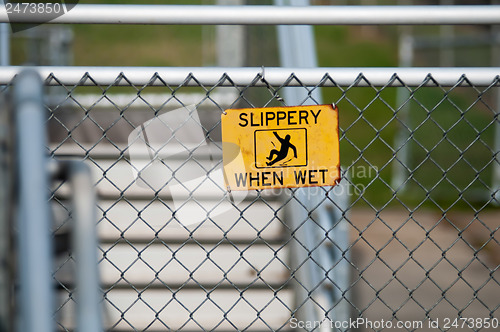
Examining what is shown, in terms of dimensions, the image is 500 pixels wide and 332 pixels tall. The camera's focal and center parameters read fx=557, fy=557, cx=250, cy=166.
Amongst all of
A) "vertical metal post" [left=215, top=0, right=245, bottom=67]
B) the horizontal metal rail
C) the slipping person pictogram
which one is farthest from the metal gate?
"vertical metal post" [left=215, top=0, right=245, bottom=67]

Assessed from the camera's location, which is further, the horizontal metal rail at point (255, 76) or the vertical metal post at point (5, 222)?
the horizontal metal rail at point (255, 76)

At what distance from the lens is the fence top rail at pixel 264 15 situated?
1.91m

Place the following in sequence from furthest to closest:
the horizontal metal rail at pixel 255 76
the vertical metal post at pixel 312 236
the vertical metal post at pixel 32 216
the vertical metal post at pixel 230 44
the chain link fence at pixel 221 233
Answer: the vertical metal post at pixel 230 44 → the vertical metal post at pixel 312 236 → the chain link fence at pixel 221 233 → the horizontal metal rail at pixel 255 76 → the vertical metal post at pixel 32 216

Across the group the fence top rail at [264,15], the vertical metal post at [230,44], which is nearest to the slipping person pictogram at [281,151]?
the fence top rail at [264,15]

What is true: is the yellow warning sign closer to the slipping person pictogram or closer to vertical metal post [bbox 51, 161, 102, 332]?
the slipping person pictogram

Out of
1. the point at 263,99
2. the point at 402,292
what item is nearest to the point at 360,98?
the point at 402,292

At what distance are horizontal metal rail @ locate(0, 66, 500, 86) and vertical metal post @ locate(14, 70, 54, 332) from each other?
600mm

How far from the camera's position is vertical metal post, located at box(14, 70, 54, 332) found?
112 cm

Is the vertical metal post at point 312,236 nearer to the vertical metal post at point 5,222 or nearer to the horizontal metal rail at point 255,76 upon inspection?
the horizontal metal rail at point 255,76

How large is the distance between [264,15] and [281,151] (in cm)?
48

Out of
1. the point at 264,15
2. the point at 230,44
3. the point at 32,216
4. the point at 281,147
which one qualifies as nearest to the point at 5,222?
the point at 32,216

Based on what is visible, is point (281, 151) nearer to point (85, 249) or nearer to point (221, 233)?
point (85, 249)

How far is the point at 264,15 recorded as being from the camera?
195cm

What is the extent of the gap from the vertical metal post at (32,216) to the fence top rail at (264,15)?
69 centimetres
